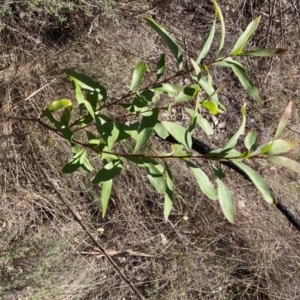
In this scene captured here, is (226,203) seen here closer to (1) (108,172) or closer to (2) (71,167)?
Result: (1) (108,172)

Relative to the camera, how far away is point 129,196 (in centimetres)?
267

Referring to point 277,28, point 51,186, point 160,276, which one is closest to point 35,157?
point 51,186

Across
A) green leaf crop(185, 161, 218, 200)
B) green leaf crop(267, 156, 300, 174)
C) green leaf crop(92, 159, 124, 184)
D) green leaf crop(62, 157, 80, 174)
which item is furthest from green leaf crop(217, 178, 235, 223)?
green leaf crop(62, 157, 80, 174)

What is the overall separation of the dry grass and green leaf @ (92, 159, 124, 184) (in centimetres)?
112

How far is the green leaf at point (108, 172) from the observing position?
125cm

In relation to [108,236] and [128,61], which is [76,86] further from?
[108,236]

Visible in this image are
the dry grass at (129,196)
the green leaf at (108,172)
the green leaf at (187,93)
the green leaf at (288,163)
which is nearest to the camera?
the green leaf at (288,163)

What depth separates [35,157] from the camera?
236cm

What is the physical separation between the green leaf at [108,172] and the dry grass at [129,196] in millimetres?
1119

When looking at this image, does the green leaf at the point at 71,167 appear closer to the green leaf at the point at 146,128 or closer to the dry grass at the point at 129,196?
the green leaf at the point at 146,128

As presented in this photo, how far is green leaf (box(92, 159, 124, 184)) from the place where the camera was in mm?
1245

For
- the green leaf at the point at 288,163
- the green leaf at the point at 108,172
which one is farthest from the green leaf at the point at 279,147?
the green leaf at the point at 108,172

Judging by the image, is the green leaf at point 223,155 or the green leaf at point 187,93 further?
the green leaf at point 187,93

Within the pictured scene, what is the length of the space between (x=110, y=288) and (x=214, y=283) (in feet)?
2.39
